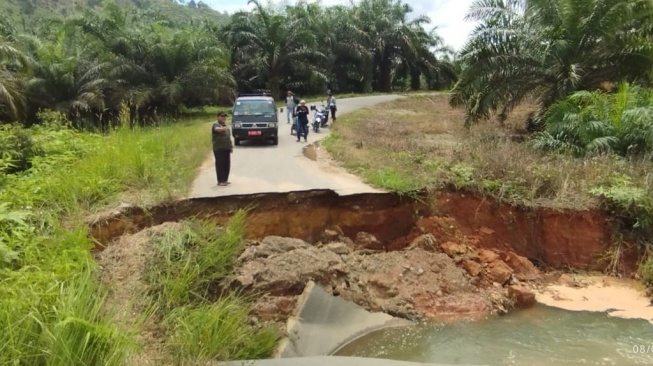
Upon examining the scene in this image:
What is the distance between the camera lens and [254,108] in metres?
17.0

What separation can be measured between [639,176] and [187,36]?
21.2m

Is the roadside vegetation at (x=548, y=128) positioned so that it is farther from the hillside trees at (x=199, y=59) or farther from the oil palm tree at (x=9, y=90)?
the oil palm tree at (x=9, y=90)

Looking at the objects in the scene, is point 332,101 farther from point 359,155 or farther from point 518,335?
point 518,335

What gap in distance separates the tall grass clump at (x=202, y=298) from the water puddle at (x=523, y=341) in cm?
190

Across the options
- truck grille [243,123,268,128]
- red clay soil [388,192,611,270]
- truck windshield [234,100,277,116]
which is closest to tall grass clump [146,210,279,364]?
red clay soil [388,192,611,270]

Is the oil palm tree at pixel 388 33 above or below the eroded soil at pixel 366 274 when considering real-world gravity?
above

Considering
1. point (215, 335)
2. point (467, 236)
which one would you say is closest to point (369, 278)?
point (467, 236)

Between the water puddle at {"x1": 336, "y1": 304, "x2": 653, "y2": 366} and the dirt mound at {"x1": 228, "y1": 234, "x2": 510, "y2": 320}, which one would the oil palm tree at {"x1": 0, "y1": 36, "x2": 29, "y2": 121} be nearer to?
the dirt mound at {"x1": 228, "y1": 234, "x2": 510, "y2": 320}

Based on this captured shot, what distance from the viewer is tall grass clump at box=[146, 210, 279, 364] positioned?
576 cm

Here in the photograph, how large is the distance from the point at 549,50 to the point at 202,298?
13.3 meters

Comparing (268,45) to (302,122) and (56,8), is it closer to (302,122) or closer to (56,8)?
(302,122)

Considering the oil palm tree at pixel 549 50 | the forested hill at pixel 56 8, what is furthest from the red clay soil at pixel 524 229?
the forested hill at pixel 56 8

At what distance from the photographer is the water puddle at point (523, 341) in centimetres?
742

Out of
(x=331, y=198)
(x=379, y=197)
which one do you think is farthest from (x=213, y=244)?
(x=379, y=197)
